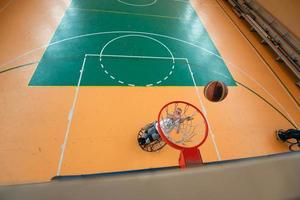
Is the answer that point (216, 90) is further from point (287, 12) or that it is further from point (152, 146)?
point (287, 12)

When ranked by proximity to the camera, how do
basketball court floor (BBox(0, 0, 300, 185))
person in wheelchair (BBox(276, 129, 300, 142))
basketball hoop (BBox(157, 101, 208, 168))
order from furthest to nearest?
person in wheelchair (BBox(276, 129, 300, 142)) → basketball court floor (BBox(0, 0, 300, 185)) → basketball hoop (BBox(157, 101, 208, 168))

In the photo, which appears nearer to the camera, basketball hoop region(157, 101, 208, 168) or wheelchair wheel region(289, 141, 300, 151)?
basketball hoop region(157, 101, 208, 168)

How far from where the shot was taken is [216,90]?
2.72 meters

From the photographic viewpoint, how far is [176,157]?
3576 mm

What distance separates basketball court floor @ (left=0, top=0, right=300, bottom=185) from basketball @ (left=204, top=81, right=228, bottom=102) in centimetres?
140

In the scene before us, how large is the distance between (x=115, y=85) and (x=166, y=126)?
209 cm

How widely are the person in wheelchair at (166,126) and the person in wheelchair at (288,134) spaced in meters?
2.38

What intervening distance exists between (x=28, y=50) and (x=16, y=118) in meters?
2.00

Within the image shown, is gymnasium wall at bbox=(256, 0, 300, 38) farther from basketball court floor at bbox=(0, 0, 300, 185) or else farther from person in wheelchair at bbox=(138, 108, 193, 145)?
person in wheelchair at bbox=(138, 108, 193, 145)

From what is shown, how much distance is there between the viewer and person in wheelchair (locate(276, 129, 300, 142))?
3.97 m

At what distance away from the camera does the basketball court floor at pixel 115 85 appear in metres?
3.40

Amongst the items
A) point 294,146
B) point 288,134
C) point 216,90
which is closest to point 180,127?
point 216,90

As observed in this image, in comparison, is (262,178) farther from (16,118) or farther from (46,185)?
(16,118)

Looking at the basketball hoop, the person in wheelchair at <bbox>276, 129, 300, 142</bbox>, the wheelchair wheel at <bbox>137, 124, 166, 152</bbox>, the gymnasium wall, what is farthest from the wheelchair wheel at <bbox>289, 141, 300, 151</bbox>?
the gymnasium wall
